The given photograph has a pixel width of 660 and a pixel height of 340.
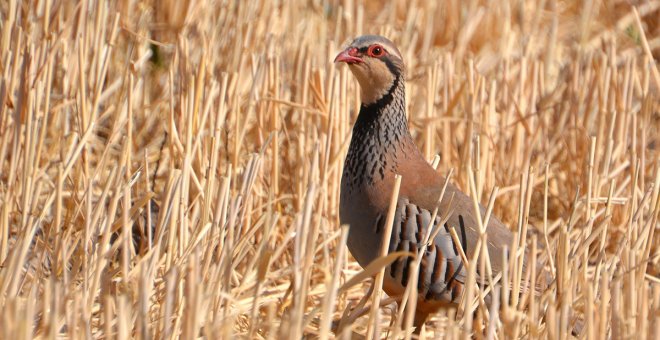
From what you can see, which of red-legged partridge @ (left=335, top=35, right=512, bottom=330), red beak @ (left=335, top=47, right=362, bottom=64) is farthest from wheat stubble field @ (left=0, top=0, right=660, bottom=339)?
red beak @ (left=335, top=47, right=362, bottom=64)

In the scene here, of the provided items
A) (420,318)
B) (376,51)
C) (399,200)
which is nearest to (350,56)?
(376,51)

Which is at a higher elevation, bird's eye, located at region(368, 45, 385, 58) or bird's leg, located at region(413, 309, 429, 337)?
bird's eye, located at region(368, 45, 385, 58)

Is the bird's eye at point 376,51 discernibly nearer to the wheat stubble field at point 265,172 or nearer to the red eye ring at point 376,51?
the red eye ring at point 376,51

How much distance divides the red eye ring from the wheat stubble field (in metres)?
0.38

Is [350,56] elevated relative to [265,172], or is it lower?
elevated

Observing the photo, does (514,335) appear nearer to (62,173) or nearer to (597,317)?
(597,317)

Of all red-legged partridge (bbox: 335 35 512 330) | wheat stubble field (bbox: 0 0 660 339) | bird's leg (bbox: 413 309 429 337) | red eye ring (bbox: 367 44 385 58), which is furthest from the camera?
red eye ring (bbox: 367 44 385 58)

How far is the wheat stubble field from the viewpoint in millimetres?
2904

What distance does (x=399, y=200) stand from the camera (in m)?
3.80

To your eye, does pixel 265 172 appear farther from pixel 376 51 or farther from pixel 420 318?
pixel 420 318

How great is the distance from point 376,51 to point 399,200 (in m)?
0.61

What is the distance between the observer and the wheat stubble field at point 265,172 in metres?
2.90

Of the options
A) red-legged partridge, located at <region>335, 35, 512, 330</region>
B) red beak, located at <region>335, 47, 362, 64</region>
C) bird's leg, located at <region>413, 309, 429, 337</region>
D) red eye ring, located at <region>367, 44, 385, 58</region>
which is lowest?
bird's leg, located at <region>413, 309, 429, 337</region>

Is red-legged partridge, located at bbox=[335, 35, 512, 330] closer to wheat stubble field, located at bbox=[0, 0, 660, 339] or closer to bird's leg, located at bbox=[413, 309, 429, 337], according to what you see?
bird's leg, located at bbox=[413, 309, 429, 337]
